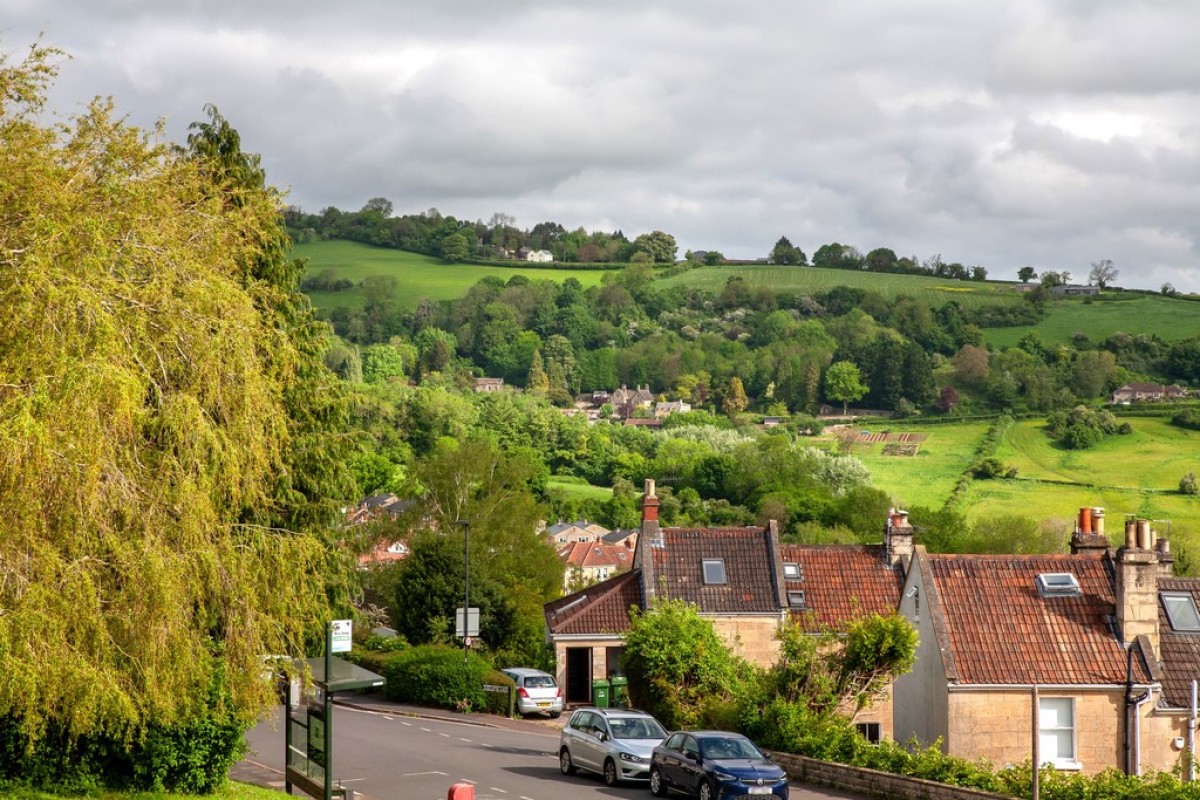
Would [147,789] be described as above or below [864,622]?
below

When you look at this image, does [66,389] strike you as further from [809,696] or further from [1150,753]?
[1150,753]

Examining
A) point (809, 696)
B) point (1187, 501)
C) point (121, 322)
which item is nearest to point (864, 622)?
point (809, 696)

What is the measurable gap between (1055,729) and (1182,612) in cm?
503

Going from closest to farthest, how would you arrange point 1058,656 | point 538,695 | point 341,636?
1. point 341,636
2. point 1058,656
3. point 538,695

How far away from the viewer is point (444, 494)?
72.3m

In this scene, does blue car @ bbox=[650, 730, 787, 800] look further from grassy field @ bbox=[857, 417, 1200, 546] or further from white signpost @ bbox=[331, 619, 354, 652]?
grassy field @ bbox=[857, 417, 1200, 546]

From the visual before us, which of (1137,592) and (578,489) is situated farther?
(578,489)

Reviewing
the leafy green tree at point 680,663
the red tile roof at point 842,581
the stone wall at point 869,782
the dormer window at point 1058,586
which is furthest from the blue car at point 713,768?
the red tile roof at point 842,581

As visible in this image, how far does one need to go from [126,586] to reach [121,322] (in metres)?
3.29

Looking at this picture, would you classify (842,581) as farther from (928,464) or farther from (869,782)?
(928,464)

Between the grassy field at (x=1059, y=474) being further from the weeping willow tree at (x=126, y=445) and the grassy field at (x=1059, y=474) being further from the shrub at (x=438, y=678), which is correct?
the weeping willow tree at (x=126, y=445)

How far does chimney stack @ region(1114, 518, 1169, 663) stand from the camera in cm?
3244

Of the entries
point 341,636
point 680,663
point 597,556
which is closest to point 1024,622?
point 680,663

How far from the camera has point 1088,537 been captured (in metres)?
36.2
